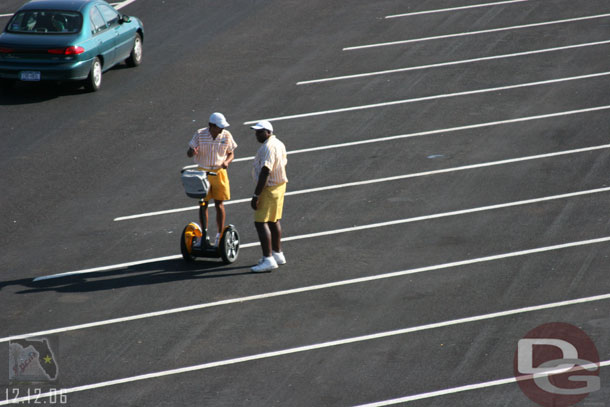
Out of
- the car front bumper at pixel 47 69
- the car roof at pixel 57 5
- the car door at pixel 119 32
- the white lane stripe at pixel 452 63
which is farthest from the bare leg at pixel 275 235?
the car roof at pixel 57 5

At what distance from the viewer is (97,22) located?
1944cm

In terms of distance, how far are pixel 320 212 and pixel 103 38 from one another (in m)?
7.67

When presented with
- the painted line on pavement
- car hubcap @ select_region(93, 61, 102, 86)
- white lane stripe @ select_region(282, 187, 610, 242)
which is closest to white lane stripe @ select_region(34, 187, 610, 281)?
→ white lane stripe @ select_region(282, 187, 610, 242)

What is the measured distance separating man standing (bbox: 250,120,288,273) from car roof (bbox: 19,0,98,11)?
8689 millimetres

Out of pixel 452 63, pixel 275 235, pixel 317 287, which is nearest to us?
pixel 317 287

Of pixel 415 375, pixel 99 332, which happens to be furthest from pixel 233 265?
pixel 415 375

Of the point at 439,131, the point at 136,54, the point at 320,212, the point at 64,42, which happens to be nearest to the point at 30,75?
the point at 64,42

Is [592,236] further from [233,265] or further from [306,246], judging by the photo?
[233,265]

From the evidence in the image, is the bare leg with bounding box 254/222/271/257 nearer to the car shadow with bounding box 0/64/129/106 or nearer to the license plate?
the license plate

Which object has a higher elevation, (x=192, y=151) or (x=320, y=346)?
(x=192, y=151)

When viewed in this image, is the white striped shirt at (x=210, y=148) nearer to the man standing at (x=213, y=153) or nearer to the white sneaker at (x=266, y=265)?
the man standing at (x=213, y=153)

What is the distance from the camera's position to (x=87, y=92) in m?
19.3

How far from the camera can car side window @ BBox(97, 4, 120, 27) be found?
1980 cm

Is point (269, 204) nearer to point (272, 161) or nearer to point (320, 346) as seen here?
point (272, 161)
